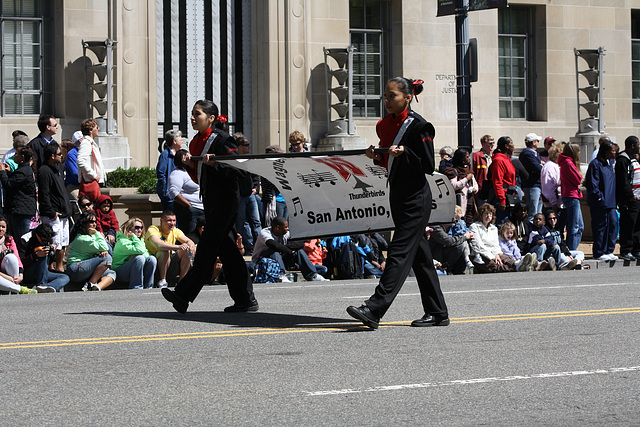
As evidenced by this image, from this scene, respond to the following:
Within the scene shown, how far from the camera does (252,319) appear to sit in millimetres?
9547

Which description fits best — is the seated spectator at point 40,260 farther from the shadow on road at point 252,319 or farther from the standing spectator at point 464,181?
the standing spectator at point 464,181

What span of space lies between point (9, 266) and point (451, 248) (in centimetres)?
627

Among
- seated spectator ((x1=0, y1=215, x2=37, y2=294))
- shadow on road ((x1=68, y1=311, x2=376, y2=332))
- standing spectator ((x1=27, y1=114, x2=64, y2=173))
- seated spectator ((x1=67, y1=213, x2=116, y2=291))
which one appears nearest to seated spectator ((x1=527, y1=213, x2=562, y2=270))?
seated spectator ((x1=67, y1=213, x2=116, y2=291))

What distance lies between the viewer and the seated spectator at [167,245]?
14.6 m

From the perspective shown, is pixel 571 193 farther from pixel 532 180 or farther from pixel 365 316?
pixel 365 316

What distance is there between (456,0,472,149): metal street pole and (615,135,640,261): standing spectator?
2430 mm

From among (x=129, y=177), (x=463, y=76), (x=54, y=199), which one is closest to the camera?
(x=54, y=199)

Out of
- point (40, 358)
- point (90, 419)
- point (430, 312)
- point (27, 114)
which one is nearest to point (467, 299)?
point (430, 312)

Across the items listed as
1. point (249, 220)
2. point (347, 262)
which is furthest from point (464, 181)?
point (249, 220)

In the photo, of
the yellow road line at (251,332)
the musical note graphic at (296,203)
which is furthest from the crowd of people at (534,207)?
the yellow road line at (251,332)

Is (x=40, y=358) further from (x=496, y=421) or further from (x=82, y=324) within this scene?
(x=496, y=421)

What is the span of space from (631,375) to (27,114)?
1740 cm

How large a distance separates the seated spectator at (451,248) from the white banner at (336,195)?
233 inches

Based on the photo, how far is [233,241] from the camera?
32.0 feet
